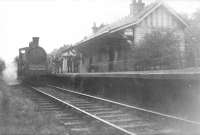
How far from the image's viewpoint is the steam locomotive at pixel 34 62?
2070cm

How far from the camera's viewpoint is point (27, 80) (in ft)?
70.2

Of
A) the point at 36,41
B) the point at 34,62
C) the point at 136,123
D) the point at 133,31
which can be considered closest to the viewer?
the point at 136,123

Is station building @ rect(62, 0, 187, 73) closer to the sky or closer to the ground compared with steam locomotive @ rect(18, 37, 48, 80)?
closer to the sky

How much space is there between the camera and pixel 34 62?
21.8m

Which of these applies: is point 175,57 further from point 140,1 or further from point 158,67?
point 140,1

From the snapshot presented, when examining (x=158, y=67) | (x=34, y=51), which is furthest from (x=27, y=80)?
Answer: (x=158, y=67)

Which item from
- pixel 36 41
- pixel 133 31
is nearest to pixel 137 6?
pixel 133 31

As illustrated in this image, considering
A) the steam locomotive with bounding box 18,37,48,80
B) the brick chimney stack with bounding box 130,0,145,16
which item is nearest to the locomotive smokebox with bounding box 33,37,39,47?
the steam locomotive with bounding box 18,37,48,80

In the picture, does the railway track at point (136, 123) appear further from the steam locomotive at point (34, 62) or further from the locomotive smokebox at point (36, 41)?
the locomotive smokebox at point (36, 41)

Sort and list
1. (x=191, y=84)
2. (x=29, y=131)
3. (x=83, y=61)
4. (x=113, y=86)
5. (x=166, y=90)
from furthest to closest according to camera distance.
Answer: (x=83, y=61)
(x=113, y=86)
(x=166, y=90)
(x=191, y=84)
(x=29, y=131)

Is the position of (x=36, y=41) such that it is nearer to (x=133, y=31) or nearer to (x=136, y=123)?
(x=133, y=31)

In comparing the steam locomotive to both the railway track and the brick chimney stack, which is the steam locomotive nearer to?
the brick chimney stack

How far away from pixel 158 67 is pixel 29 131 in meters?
8.65

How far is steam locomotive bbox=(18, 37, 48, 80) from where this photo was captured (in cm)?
2070
